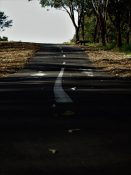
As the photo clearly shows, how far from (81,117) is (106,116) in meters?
0.48

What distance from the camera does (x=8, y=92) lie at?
56.1 ft

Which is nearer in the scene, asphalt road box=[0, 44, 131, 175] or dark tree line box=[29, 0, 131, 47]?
asphalt road box=[0, 44, 131, 175]

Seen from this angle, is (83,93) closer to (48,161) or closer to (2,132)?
(2,132)

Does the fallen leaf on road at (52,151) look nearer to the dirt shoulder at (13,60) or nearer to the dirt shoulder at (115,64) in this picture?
the dirt shoulder at (115,64)

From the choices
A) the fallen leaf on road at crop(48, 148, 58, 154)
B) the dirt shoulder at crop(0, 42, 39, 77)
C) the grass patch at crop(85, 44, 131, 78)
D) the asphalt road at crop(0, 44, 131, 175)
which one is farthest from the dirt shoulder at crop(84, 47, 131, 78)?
the fallen leaf on road at crop(48, 148, 58, 154)

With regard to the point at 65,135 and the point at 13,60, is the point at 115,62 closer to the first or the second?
the point at 13,60

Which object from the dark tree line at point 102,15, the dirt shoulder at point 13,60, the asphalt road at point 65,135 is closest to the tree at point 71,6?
the dark tree line at point 102,15

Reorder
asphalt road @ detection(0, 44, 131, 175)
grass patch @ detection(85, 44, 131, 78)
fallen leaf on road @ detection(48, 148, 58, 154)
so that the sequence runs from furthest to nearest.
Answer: grass patch @ detection(85, 44, 131, 78), fallen leaf on road @ detection(48, 148, 58, 154), asphalt road @ detection(0, 44, 131, 175)

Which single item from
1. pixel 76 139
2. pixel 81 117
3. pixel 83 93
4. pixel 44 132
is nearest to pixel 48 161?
pixel 76 139

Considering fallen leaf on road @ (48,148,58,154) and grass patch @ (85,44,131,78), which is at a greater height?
fallen leaf on road @ (48,148,58,154)

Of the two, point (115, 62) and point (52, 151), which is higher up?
point (52, 151)

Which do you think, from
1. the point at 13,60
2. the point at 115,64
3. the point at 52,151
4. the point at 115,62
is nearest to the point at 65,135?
the point at 52,151

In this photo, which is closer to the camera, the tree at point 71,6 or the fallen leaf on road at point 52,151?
the fallen leaf on road at point 52,151

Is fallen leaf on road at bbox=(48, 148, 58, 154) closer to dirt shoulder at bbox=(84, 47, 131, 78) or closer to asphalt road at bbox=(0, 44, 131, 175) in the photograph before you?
asphalt road at bbox=(0, 44, 131, 175)
